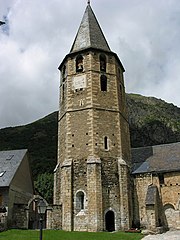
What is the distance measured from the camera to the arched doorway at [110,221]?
25.1 metres

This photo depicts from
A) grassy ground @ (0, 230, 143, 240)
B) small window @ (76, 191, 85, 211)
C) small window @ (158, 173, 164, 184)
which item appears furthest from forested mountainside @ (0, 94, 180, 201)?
grassy ground @ (0, 230, 143, 240)

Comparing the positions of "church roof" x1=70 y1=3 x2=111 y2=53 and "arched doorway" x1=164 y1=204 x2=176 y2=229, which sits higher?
"church roof" x1=70 y1=3 x2=111 y2=53

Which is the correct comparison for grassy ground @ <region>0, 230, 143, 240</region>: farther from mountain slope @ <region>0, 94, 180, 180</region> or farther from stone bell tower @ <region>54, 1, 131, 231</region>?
mountain slope @ <region>0, 94, 180, 180</region>

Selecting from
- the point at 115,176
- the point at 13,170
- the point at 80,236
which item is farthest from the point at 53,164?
the point at 80,236

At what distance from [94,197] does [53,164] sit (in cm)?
3840

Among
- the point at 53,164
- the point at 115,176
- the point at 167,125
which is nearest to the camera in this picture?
the point at 115,176

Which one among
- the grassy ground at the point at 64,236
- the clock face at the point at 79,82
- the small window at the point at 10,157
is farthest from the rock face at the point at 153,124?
the grassy ground at the point at 64,236

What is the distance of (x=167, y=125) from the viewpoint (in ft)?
312

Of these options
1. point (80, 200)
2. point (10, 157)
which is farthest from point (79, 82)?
point (80, 200)

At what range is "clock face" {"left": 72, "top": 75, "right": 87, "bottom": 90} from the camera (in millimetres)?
29533

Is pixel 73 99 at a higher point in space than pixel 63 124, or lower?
higher

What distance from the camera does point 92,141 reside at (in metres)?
26.8

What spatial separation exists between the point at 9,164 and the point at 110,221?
1124 cm

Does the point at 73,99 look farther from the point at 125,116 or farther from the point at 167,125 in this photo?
the point at 167,125
